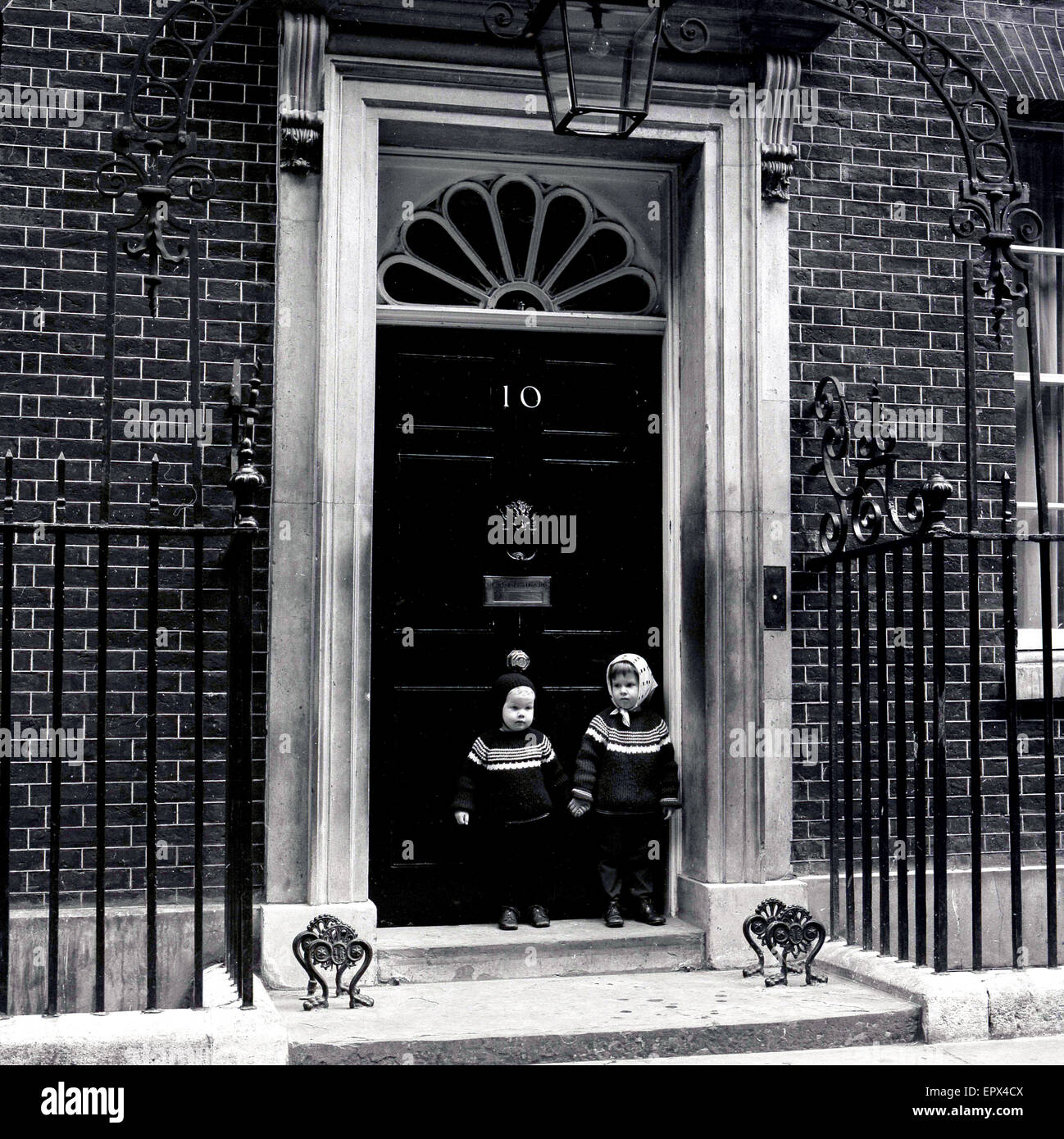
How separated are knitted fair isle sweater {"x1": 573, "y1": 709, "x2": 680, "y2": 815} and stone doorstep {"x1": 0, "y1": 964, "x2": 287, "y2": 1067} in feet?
7.48

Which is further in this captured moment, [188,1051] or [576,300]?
[576,300]

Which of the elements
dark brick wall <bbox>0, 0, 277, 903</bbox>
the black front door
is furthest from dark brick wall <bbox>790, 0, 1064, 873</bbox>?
dark brick wall <bbox>0, 0, 277, 903</bbox>

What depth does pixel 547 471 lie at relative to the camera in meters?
7.07

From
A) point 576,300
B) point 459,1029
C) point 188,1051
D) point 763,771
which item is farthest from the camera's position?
point 576,300

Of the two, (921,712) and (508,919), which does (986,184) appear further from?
(508,919)

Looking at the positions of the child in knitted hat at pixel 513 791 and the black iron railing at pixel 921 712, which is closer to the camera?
the black iron railing at pixel 921 712

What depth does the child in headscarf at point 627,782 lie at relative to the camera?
22.2ft

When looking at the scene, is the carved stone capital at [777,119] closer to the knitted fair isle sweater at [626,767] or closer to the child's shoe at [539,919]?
the knitted fair isle sweater at [626,767]

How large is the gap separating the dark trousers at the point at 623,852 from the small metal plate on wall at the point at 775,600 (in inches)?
42.8

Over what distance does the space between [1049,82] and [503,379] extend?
3.30 m

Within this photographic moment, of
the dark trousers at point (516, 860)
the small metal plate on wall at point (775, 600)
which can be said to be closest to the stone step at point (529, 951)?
the dark trousers at point (516, 860)

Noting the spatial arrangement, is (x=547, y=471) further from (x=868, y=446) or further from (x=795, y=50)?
(x=795, y=50)

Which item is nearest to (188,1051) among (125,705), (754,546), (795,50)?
(125,705)

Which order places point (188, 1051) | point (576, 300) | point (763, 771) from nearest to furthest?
1. point (188, 1051)
2. point (763, 771)
3. point (576, 300)
